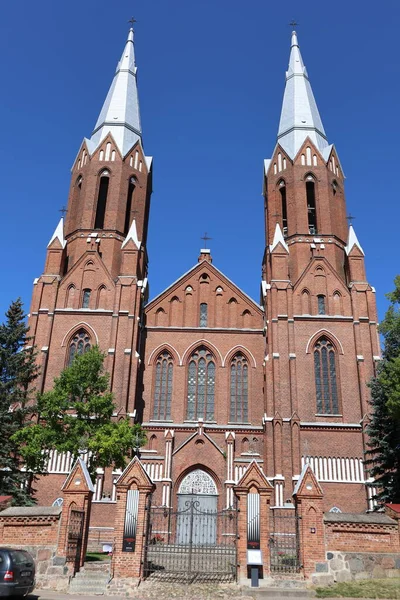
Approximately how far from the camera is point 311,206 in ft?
124

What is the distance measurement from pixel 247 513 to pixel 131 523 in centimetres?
320

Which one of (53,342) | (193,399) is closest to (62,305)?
(53,342)

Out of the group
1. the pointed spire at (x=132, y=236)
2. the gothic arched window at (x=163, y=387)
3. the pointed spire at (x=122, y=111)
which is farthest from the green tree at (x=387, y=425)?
the pointed spire at (x=122, y=111)

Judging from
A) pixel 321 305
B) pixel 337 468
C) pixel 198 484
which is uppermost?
pixel 321 305

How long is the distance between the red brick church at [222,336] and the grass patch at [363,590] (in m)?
12.9

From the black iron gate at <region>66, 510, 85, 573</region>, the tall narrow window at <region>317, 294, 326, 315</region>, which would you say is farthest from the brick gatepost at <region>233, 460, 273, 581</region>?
the tall narrow window at <region>317, 294, 326, 315</region>

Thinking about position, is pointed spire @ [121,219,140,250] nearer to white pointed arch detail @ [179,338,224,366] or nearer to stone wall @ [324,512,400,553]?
white pointed arch detail @ [179,338,224,366]

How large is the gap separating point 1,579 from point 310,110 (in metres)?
39.3

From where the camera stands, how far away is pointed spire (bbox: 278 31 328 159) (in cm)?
4034

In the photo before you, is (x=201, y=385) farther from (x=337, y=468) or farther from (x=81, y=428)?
(x=81, y=428)

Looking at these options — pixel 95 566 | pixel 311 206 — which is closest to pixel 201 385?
pixel 311 206

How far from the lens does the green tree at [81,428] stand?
2169 cm

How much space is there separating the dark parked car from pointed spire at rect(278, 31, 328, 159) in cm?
3253

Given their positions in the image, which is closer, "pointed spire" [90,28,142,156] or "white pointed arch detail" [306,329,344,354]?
"white pointed arch detail" [306,329,344,354]
